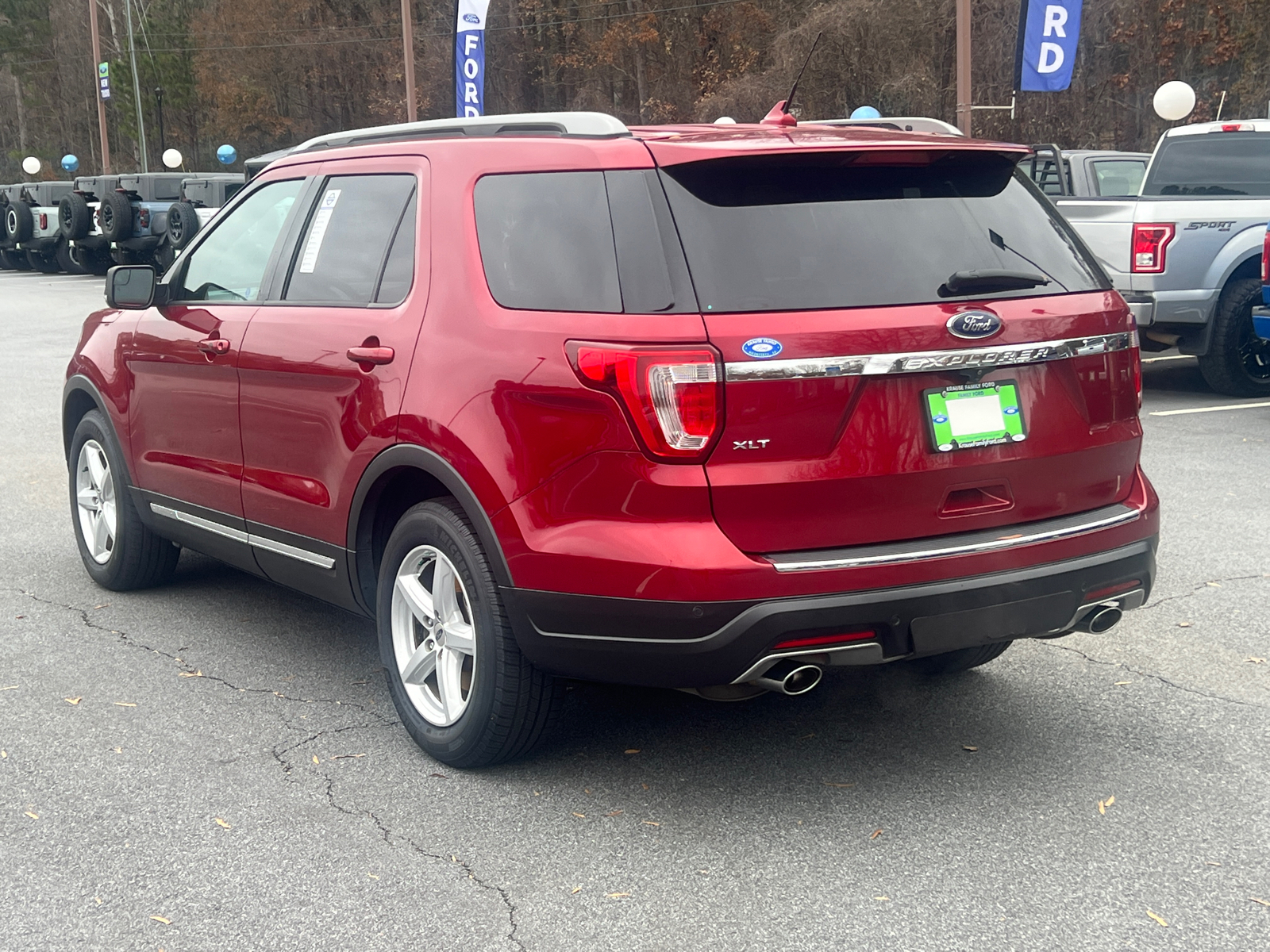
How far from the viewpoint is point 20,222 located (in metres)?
31.1

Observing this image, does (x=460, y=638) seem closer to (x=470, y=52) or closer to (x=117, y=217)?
(x=470, y=52)

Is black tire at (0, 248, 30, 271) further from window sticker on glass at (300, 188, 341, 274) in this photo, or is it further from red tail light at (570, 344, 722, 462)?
red tail light at (570, 344, 722, 462)

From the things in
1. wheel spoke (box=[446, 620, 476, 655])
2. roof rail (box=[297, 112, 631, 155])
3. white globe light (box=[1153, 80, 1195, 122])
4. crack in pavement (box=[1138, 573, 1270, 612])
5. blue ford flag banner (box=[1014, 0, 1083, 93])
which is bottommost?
crack in pavement (box=[1138, 573, 1270, 612])

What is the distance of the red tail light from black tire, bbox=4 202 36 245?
31172 millimetres

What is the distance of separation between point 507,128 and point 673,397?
1238 mm

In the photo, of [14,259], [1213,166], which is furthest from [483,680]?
[14,259]

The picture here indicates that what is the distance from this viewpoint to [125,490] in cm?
584

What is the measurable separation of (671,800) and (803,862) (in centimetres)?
50

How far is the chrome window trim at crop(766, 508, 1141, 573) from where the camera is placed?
11.2ft

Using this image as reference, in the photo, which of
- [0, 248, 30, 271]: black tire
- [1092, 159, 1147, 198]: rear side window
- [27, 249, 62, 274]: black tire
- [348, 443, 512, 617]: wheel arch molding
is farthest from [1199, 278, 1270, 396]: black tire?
[0, 248, 30, 271]: black tire

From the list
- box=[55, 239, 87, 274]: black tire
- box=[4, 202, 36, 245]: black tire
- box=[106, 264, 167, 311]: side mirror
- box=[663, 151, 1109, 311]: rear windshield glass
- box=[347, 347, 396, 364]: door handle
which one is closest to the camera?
box=[663, 151, 1109, 311]: rear windshield glass

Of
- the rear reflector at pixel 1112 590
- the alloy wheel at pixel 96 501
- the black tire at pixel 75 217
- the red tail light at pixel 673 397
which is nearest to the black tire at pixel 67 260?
the black tire at pixel 75 217

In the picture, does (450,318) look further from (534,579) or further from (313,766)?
(313,766)

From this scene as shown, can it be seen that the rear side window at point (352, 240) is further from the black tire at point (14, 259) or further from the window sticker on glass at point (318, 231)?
the black tire at point (14, 259)
